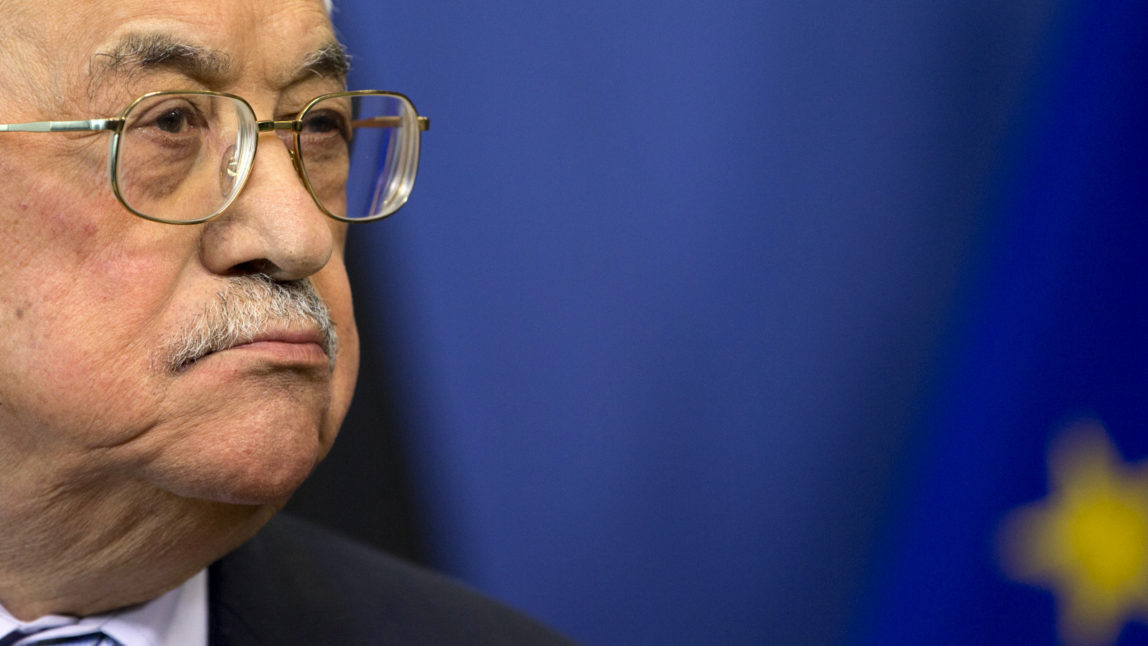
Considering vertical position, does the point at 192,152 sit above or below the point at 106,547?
above

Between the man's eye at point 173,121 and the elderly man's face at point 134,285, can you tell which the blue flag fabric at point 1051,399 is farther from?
the man's eye at point 173,121

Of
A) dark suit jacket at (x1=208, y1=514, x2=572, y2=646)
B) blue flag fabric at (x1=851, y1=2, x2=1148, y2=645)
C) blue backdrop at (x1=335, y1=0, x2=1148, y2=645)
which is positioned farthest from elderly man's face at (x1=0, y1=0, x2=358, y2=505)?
blue flag fabric at (x1=851, y1=2, x2=1148, y2=645)

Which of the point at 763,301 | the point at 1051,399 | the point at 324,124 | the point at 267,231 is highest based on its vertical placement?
the point at 324,124

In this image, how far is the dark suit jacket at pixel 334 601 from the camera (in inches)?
60.0

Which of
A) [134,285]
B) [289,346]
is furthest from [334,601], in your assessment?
[134,285]

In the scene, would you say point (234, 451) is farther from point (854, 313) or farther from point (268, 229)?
point (854, 313)

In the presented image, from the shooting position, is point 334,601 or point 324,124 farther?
point 334,601

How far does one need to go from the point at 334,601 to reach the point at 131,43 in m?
0.86

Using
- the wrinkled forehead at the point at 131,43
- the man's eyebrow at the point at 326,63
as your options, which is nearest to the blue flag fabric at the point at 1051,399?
the man's eyebrow at the point at 326,63

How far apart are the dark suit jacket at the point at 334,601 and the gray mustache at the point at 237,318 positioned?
0.50m

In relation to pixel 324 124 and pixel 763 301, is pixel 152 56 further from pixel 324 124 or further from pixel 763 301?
pixel 763 301

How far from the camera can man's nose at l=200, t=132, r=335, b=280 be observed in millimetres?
1168

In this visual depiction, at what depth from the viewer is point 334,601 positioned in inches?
64.4


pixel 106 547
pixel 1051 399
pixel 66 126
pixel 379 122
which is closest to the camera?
pixel 66 126
